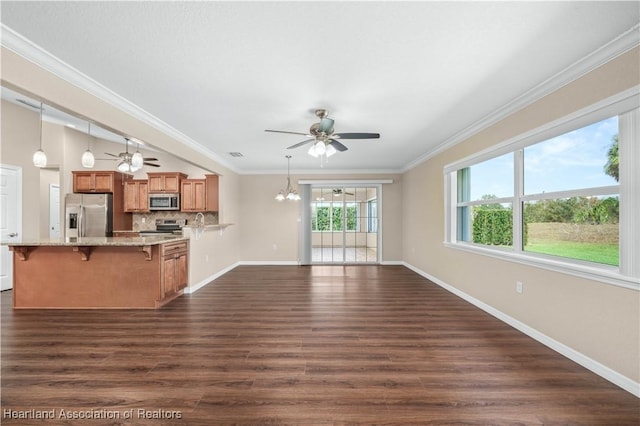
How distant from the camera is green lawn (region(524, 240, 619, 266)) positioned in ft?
7.69

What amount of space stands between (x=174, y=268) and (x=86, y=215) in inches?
140

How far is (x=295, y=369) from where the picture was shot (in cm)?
235

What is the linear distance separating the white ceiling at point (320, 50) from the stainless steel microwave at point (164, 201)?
11.9 ft

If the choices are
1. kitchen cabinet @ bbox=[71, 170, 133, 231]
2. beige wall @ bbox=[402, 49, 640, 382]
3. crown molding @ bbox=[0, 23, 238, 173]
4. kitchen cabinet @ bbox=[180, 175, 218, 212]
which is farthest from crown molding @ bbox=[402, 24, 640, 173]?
kitchen cabinet @ bbox=[71, 170, 133, 231]

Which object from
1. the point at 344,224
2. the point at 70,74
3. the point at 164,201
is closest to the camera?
the point at 70,74

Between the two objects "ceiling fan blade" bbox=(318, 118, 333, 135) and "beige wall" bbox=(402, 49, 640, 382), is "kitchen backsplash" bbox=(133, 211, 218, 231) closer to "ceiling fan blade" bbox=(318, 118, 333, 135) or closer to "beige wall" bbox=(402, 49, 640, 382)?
"ceiling fan blade" bbox=(318, 118, 333, 135)

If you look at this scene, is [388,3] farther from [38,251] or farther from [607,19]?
[38,251]

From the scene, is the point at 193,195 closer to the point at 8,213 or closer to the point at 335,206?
the point at 8,213

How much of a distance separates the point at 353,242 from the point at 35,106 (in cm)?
698

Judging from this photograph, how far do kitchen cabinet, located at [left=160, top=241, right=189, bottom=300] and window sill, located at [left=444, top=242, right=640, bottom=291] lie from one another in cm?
450

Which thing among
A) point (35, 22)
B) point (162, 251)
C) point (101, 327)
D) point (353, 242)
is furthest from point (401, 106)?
point (353, 242)

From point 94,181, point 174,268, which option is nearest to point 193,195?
point 94,181

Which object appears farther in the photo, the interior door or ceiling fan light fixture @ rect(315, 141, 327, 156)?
the interior door

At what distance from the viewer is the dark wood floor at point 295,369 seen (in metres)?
1.84
